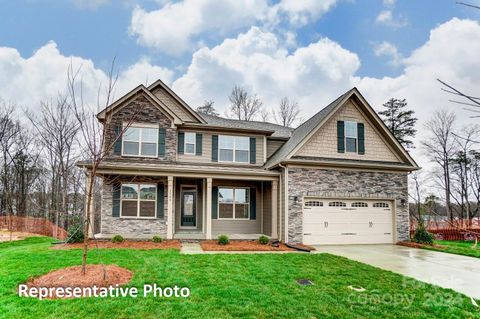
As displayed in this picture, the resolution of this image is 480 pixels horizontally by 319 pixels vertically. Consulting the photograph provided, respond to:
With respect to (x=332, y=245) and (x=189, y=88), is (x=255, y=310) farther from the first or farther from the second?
(x=189, y=88)

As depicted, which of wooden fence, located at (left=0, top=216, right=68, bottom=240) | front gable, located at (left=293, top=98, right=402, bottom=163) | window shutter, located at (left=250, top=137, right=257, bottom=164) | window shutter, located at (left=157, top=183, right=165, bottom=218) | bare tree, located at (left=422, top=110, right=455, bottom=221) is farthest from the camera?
bare tree, located at (left=422, top=110, right=455, bottom=221)

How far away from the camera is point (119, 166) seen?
1239cm

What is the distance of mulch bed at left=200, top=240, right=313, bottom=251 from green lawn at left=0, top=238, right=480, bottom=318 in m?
2.07

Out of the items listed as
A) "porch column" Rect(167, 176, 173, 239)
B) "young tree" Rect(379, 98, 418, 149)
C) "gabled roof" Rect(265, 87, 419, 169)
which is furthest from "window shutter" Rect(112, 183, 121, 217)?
"young tree" Rect(379, 98, 418, 149)

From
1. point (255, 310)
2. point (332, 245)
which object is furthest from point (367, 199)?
point (255, 310)

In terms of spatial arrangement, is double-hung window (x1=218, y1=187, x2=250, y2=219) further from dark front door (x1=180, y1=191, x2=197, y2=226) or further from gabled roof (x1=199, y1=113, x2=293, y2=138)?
gabled roof (x1=199, y1=113, x2=293, y2=138)

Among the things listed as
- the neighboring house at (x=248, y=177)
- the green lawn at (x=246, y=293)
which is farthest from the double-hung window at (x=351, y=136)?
the green lawn at (x=246, y=293)

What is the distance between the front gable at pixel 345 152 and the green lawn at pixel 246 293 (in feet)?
19.9

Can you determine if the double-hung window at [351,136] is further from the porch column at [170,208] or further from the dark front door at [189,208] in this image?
the porch column at [170,208]

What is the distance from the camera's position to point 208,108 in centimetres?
3312

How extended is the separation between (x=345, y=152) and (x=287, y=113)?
17095 mm

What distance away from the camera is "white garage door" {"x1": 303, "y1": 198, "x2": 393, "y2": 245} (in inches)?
523

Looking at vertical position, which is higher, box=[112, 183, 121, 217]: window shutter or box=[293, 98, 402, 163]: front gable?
box=[293, 98, 402, 163]: front gable

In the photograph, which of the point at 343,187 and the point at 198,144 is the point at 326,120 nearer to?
the point at 343,187
